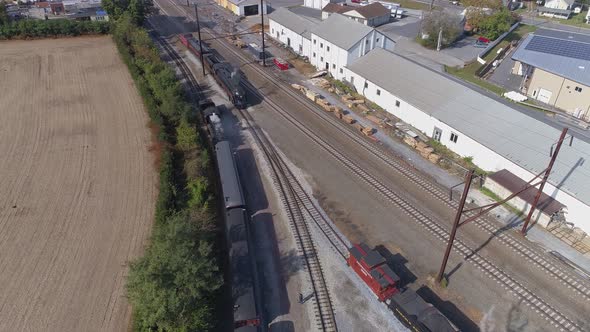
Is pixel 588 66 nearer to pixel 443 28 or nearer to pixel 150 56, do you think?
pixel 443 28

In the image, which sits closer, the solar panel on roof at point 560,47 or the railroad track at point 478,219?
the railroad track at point 478,219

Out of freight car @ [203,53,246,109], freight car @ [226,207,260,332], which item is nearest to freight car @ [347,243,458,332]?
freight car @ [226,207,260,332]

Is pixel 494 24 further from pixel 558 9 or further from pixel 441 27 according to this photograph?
pixel 558 9

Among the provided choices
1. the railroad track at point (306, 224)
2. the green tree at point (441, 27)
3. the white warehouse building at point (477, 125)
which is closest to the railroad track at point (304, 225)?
the railroad track at point (306, 224)

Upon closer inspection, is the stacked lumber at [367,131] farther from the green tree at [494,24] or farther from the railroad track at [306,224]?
the green tree at [494,24]

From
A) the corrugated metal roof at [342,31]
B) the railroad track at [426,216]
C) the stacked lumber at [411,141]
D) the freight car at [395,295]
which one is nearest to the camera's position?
the freight car at [395,295]

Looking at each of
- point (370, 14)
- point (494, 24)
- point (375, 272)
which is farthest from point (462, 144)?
point (494, 24)

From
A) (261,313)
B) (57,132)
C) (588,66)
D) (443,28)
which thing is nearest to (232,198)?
(261,313)
